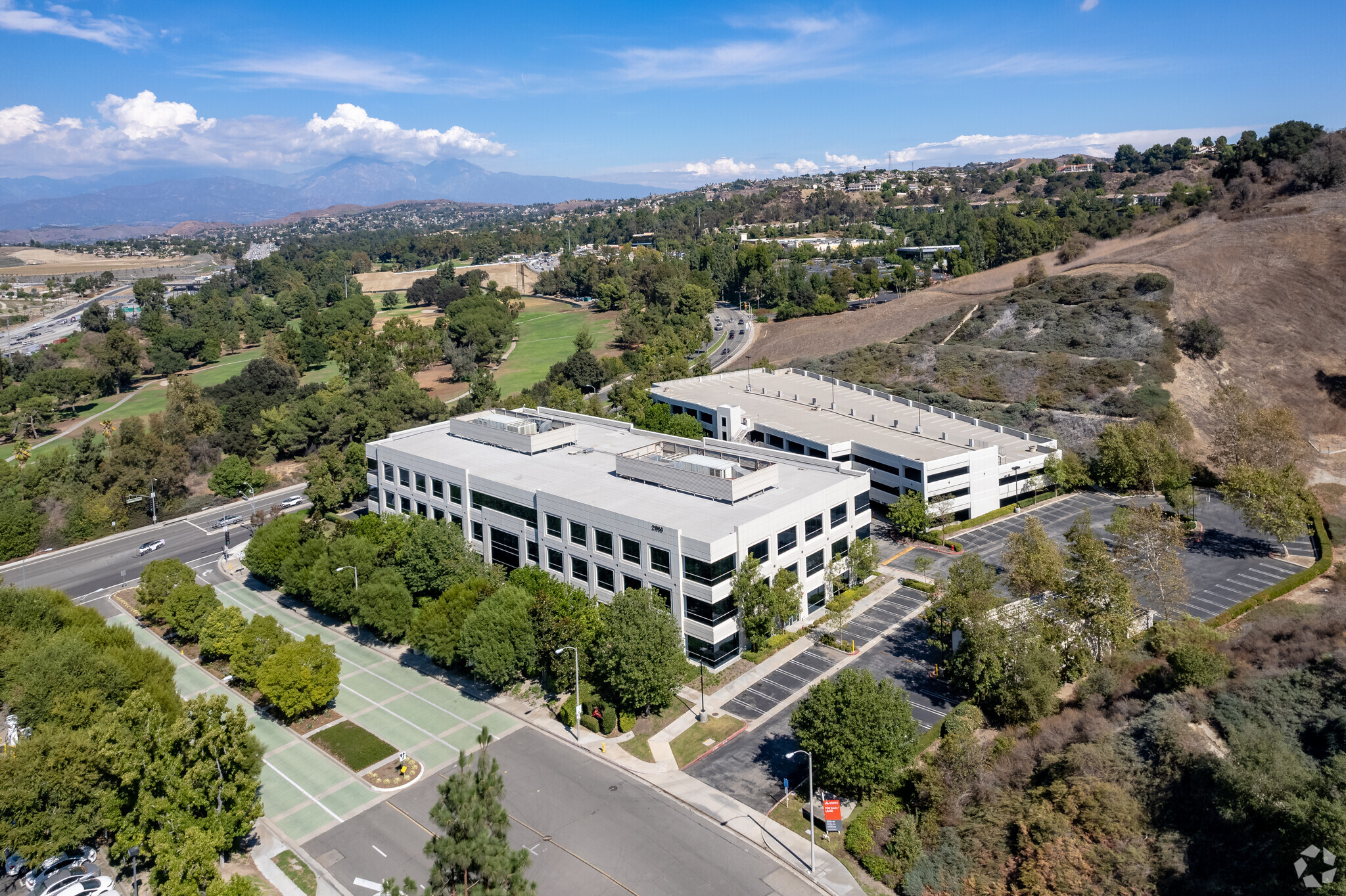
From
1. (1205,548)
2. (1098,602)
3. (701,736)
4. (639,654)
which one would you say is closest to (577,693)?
(639,654)

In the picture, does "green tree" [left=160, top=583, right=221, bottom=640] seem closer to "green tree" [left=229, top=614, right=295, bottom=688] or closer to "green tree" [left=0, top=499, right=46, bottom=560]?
"green tree" [left=229, top=614, right=295, bottom=688]

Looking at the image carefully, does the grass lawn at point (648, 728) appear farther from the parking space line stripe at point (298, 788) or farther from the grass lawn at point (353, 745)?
the parking space line stripe at point (298, 788)

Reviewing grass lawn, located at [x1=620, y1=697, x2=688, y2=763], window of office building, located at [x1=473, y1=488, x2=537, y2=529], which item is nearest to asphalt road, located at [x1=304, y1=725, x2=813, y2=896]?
grass lawn, located at [x1=620, y1=697, x2=688, y2=763]

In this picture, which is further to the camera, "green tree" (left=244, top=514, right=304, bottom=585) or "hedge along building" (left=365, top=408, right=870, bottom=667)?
"green tree" (left=244, top=514, right=304, bottom=585)

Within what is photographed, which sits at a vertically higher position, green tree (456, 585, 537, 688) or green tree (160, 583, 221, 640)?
green tree (456, 585, 537, 688)

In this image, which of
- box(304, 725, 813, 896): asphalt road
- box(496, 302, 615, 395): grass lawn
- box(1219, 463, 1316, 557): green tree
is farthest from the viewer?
box(496, 302, 615, 395): grass lawn

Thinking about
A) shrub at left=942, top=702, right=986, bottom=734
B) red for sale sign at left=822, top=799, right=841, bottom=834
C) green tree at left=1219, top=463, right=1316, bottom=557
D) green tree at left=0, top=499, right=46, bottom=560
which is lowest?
green tree at left=0, top=499, right=46, bottom=560

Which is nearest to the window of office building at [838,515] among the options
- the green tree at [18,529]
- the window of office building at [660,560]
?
the window of office building at [660,560]

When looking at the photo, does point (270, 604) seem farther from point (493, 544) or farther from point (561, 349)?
point (561, 349)
